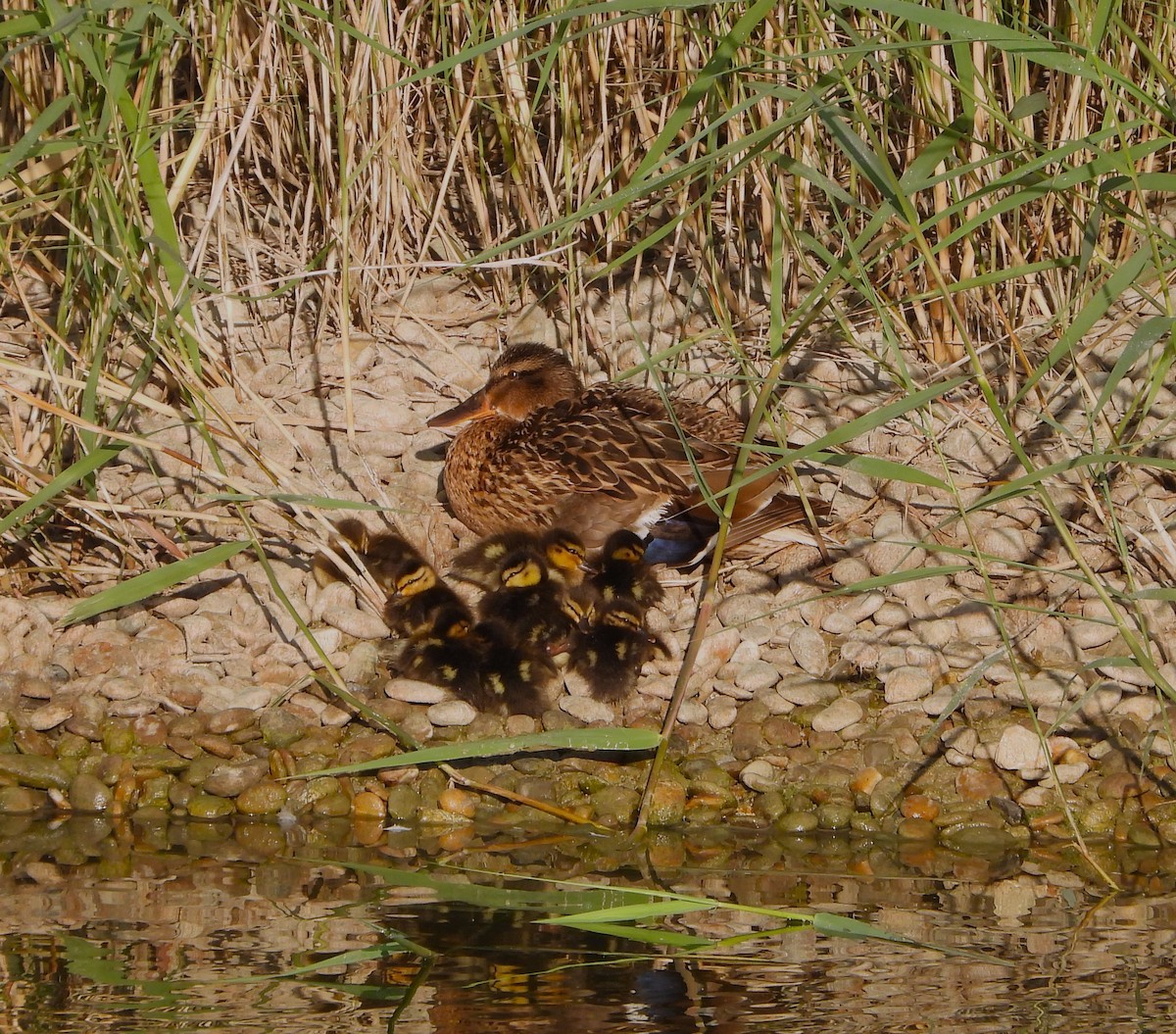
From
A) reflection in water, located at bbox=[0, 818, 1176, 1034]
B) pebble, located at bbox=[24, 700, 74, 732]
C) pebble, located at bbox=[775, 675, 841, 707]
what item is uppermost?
pebble, located at bbox=[775, 675, 841, 707]

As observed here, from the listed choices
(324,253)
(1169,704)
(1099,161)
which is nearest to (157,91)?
(324,253)

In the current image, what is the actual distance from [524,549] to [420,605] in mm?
327

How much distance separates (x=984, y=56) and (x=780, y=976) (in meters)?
2.65

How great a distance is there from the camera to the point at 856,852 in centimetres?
295

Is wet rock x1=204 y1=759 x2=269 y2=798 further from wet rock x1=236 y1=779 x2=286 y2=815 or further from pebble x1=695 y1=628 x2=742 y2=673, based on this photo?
pebble x1=695 y1=628 x2=742 y2=673

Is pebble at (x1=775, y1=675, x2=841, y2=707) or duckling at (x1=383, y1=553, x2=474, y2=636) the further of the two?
duckling at (x1=383, y1=553, x2=474, y2=636)

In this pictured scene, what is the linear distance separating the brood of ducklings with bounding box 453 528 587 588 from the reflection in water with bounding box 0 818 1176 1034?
3.03 ft

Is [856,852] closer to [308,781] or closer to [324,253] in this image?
[308,781]

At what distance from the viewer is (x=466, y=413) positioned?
13.9 feet

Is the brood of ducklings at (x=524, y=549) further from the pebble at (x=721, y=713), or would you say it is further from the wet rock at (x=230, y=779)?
the wet rock at (x=230, y=779)

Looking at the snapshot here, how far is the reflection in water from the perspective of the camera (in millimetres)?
2133

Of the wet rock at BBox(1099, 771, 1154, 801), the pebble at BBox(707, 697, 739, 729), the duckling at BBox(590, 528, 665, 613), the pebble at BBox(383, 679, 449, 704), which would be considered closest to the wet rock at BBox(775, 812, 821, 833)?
the pebble at BBox(707, 697, 739, 729)

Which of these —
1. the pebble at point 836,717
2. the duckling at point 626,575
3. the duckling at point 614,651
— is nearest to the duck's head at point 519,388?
the duckling at point 626,575

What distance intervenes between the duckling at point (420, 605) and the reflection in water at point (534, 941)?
645 mm
